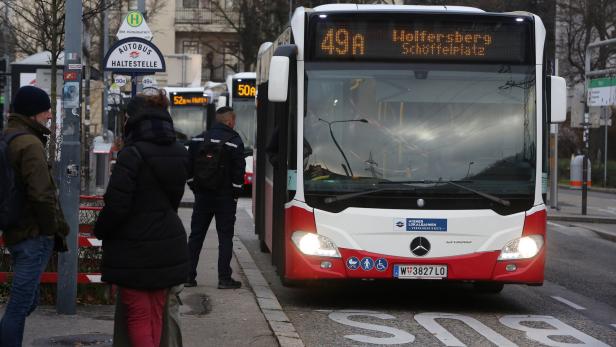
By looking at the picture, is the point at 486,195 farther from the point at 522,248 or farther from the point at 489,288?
the point at 489,288

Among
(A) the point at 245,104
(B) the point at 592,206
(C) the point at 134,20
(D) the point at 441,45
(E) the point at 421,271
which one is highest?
(C) the point at 134,20

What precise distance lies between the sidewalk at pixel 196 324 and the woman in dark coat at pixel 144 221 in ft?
5.66

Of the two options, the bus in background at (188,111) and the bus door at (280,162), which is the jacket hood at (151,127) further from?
the bus in background at (188,111)

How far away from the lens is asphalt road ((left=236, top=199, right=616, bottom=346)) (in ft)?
30.0

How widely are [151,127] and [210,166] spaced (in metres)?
4.80

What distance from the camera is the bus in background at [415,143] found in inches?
400

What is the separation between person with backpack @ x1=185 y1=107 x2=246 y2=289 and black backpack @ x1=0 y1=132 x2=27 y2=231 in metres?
4.57

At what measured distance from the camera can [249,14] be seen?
173ft

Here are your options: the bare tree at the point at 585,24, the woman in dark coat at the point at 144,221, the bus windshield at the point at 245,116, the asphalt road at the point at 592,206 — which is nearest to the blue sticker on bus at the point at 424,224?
the woman in dark coat at the point at 144,221

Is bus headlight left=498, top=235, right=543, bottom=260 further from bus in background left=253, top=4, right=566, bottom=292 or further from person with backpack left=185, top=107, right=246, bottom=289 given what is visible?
person with backpack left=185, top=107, right=246, bottom=289

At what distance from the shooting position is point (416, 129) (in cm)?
1028

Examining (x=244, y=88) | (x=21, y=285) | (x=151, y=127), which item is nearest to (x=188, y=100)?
(x=244, y=88)

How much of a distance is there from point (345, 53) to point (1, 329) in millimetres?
4726

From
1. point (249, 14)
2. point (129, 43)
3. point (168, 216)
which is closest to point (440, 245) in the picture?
point (168, 216)
